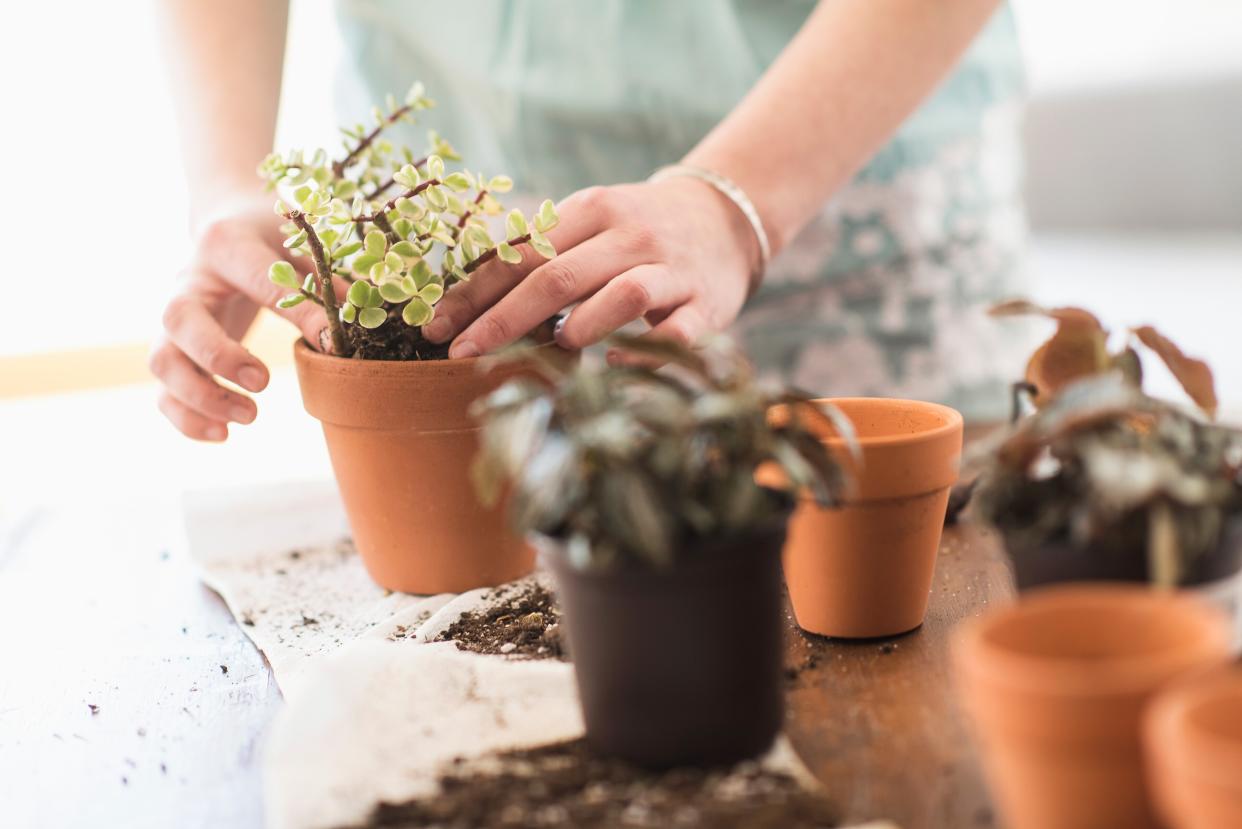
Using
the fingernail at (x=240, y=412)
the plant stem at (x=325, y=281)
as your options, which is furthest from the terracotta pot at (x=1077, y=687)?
the fingernail at (x=240, y=412)

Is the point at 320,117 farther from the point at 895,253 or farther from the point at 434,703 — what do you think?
the point at 434,703

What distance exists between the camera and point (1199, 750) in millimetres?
444

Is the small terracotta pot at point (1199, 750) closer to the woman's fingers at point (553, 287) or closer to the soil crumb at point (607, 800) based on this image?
the soil crumb at point (607, 800)

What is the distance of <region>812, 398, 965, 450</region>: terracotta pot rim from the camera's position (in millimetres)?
804

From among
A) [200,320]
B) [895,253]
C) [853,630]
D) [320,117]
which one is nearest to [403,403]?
[200,320]

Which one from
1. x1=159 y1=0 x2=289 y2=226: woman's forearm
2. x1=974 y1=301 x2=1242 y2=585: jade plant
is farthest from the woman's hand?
x1=159 y1=0 x2=289 y2=226: woman's forearm

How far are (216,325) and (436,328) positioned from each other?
0.93 ft

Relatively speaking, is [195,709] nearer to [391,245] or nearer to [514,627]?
[514,627]

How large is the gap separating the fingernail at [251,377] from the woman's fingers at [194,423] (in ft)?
0.40

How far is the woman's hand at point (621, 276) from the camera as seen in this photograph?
1018mm

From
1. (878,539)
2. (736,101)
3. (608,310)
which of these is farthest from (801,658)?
(736,101)

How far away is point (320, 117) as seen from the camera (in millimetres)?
3455

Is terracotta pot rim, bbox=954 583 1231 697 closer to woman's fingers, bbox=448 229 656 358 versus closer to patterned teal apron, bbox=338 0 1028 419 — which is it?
woman's fingers, bbox=448 229 656 358

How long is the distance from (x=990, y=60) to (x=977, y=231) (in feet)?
0.76
